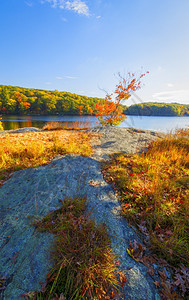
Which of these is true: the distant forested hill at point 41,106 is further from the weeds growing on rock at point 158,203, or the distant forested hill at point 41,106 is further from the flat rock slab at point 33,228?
the flat rock slab at point 33,228

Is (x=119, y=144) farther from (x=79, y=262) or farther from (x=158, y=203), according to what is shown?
(x=79, y=262)

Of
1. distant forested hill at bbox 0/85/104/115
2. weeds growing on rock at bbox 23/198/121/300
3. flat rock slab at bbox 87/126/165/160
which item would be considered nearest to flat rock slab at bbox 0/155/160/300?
weeds growing on rock at bbox 23/198/121/300

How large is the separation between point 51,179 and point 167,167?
390cm

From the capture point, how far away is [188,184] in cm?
340

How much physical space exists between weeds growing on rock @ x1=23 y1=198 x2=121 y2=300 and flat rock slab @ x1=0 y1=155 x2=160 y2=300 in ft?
0.41

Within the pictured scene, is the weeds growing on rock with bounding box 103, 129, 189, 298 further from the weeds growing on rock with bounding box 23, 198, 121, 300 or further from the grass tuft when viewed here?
the weeds growing on rock with bounding box 23, 198, 121, 300

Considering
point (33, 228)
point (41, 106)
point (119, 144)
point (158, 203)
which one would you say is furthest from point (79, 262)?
point (41, 106)

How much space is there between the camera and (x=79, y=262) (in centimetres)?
137

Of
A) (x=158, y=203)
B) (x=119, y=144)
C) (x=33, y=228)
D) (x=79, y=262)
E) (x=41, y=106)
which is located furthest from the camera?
(x=41, y=106)

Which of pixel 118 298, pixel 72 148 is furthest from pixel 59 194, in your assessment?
pixel 72 148

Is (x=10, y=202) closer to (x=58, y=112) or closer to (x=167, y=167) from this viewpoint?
(x=167, y=167)

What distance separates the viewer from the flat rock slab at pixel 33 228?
1360 mm

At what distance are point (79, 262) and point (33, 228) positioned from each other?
92 centimetres

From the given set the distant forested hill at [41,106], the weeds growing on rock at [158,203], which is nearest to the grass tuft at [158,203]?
the weeds growing on rock at [158,203]
